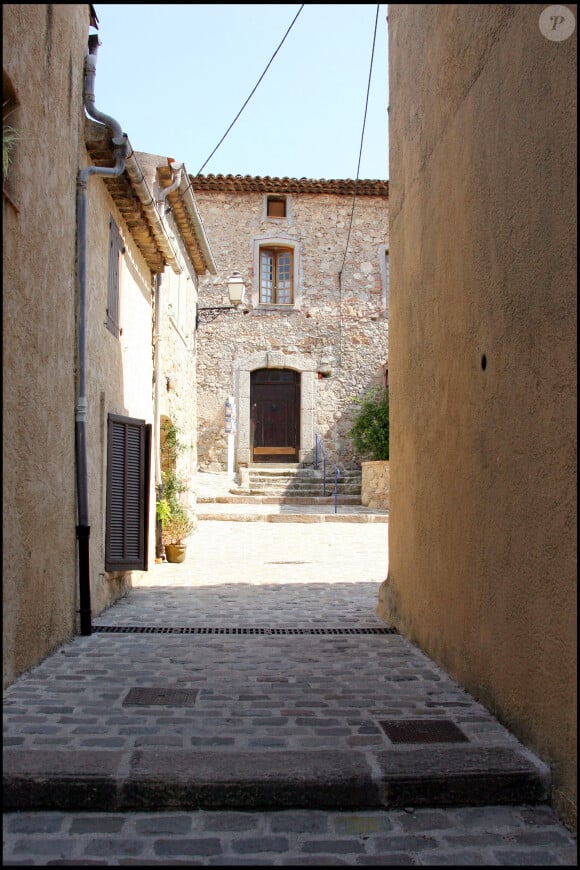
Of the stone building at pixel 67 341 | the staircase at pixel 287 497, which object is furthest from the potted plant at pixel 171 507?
the staircase at pixel 287 497

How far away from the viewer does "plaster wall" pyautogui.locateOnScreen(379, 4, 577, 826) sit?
3.16m

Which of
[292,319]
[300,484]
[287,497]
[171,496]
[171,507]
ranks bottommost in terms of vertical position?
[287,497]

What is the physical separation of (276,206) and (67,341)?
16.7 metres

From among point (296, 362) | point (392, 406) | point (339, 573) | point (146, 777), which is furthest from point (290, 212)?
point (146, 777)

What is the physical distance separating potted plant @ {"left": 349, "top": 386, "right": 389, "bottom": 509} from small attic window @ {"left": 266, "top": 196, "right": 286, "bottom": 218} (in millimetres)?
5384

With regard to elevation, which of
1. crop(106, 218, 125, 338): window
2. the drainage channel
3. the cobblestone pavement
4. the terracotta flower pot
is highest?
crop(106, 218, 125, 338): window

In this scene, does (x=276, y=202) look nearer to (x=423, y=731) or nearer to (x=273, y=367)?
(x=273, y=367)

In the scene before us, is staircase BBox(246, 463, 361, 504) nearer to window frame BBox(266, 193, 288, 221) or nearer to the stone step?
window frame BBox(266, 193, 288, 221)

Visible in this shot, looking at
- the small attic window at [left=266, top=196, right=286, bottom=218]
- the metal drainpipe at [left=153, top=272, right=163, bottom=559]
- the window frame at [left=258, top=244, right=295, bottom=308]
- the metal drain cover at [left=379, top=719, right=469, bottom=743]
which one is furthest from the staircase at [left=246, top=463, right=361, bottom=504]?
the metal drain cover at [left=379, top=719, right=469, bottom=743]

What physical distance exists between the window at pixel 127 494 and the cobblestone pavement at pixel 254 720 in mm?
528

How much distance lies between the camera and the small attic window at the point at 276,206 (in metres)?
21.4

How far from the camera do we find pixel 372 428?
19703 millimetres

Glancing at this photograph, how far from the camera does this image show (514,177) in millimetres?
3736

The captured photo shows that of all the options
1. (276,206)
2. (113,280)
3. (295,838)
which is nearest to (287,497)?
(276,206)
